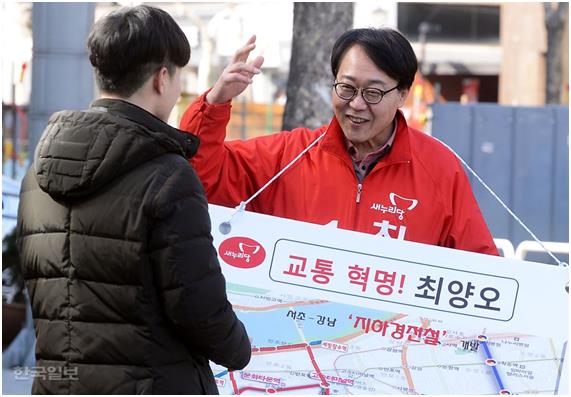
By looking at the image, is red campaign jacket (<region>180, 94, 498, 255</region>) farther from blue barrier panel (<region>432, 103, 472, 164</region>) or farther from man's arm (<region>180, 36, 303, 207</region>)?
blue barrier panel (<region>432, 103, 472, 164</region>)

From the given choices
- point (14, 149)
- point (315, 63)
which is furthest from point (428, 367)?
point (14, 149)

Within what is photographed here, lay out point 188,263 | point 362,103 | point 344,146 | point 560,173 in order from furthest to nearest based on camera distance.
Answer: point 560,173 < point 344,146 < point 362,103 < point 188,263

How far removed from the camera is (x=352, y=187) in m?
3.10

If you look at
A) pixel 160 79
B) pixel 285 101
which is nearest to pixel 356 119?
pixel 160 79

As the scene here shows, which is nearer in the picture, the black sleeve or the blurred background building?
the black sleeve

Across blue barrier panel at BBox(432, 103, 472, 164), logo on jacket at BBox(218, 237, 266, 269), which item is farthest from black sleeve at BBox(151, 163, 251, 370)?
blue barrier panel at BBox(432, 103, 472, 164)

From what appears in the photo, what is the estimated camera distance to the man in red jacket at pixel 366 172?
121 inches

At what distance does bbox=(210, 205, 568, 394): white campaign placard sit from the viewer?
2.88m

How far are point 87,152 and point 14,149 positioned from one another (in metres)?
7.04

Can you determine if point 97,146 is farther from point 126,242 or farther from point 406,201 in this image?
point 406,201

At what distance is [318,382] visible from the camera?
2.91 meters

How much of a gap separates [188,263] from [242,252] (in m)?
0.74

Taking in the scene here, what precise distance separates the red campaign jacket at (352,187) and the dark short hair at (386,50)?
18cm

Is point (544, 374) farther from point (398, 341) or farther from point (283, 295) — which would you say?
point (283, 295)
